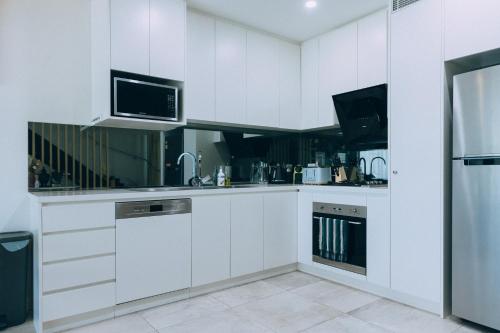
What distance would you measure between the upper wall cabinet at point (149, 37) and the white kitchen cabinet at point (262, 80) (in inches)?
33.1

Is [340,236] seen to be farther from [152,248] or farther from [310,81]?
[310,81]

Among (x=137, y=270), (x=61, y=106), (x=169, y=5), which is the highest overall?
(x=169, y=5)

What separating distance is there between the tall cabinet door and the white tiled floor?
247 mm

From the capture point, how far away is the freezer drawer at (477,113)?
6.45ft

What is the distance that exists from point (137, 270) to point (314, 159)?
2395mm

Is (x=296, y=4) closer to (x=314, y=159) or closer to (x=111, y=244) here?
(x=314, y=159)

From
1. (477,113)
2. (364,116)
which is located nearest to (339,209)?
(364,116)

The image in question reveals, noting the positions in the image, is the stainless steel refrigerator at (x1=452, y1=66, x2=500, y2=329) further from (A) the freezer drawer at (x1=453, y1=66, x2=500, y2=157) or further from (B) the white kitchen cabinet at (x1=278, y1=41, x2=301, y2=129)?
(B) the white kitchen cabinet at (x1=278, y1=41, x2=301, y2=129)

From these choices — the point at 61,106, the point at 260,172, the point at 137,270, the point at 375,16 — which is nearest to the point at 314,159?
the point at 260,172

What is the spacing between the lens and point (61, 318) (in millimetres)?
2031

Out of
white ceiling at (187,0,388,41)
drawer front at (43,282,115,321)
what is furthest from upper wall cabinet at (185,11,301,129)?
drawer front at (43,282,115,321)

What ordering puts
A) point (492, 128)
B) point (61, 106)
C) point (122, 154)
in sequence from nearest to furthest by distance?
point (492, 128), point (61, 106), point (122, 154)

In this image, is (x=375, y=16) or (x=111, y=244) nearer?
(x=111, y=244)

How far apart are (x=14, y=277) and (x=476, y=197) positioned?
3.06 m
